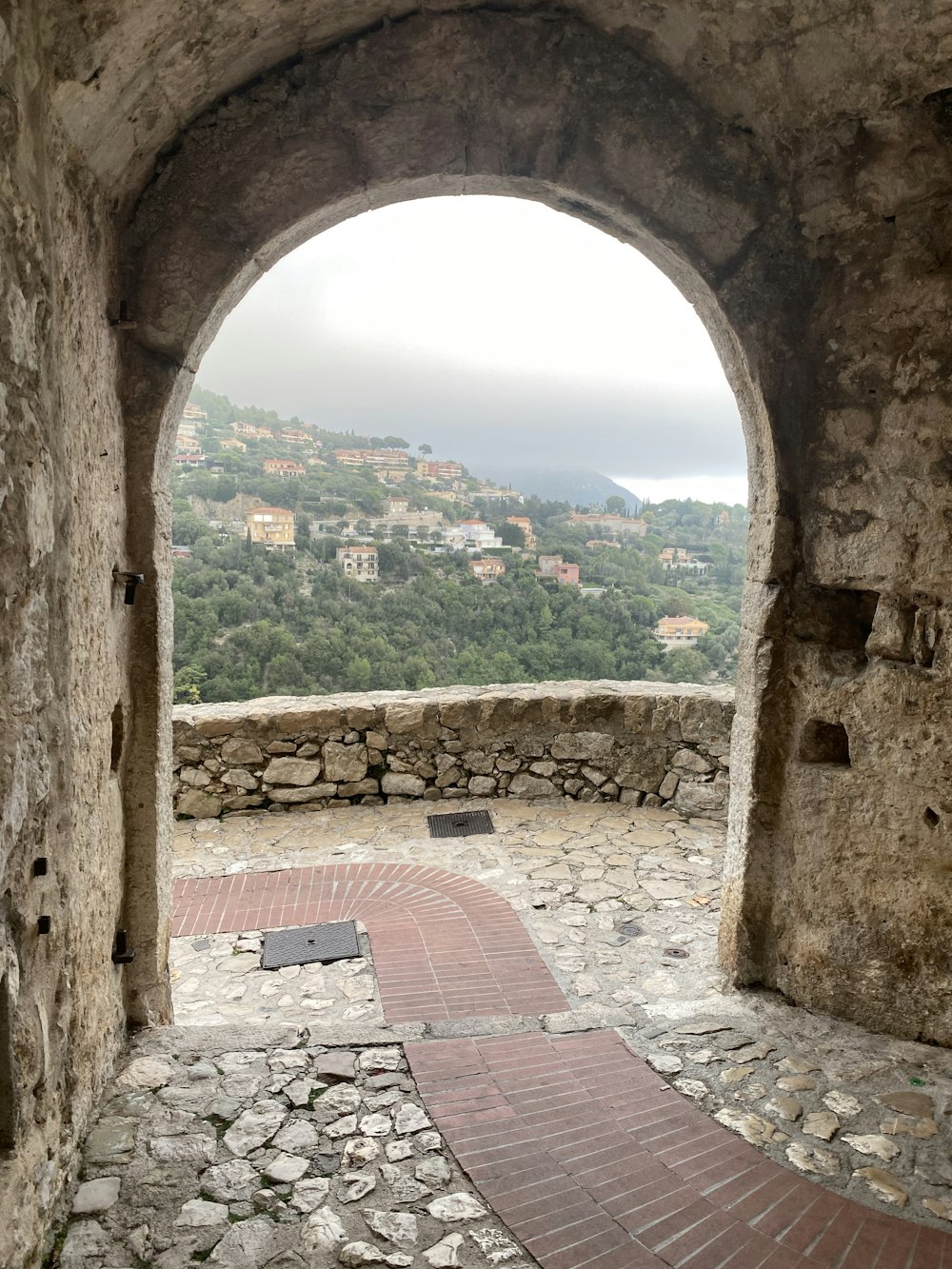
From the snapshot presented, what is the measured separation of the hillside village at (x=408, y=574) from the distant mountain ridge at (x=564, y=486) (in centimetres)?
49

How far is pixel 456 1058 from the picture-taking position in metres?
3.07

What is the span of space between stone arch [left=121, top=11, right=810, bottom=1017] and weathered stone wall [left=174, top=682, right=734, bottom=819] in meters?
2.78

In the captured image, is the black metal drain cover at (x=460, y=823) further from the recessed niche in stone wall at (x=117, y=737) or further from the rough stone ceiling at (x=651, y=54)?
the rough stone ceiling at (x=651, y=54)

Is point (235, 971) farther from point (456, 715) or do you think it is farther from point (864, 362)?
point (864, 362)

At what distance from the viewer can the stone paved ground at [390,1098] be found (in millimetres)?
2236

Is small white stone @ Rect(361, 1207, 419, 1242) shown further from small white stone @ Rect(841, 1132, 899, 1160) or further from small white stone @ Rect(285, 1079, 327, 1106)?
small white stone @ Rect(841, 1132, 899, 1160)

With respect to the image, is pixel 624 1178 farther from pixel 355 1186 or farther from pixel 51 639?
pixel 51 639

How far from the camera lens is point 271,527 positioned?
45.4ft

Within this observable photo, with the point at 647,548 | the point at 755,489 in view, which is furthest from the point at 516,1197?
the point at 647,548

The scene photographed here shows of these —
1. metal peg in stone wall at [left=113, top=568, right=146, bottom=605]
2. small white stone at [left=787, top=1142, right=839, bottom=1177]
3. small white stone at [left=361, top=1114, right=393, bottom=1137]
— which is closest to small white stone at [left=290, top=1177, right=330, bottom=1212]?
small white stone at [left=361, top=1114, right=393, bottom=1137]

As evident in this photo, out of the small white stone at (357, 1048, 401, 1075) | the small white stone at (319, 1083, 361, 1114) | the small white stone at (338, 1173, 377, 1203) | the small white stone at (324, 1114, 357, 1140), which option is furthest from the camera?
the small white stone at (357, 1048, 401, 1075)

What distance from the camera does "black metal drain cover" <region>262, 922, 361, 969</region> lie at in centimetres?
410

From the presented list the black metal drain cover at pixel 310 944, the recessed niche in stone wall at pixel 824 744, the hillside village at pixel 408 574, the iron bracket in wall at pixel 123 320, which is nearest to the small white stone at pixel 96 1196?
the black metal drain cover at pixel 310 944

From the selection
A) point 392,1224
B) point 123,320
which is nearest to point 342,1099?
point 392,1224
